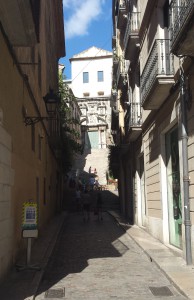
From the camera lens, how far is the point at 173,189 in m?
13.0

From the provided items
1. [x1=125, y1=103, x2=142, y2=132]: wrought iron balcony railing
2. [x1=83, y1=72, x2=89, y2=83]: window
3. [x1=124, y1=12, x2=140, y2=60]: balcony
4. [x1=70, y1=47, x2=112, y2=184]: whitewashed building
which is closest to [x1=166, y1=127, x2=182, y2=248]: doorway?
[x1=125, y1=103, x2=142, y2=132]: wrought iron balcony railing

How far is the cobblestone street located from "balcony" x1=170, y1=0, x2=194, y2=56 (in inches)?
173

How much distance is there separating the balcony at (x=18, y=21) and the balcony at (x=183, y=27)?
109 inches

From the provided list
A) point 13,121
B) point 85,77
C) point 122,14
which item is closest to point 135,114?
point 122,14

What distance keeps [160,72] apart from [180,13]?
2.60 meters

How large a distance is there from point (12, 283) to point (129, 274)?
99.8 inches

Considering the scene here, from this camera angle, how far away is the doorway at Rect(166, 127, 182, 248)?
40.7ft

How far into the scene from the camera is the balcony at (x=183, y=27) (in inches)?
316

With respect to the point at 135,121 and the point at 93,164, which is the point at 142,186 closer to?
the point at 135,121

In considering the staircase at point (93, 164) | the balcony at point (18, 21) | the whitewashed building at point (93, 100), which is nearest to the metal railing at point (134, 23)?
the balcony at point (18, 21)

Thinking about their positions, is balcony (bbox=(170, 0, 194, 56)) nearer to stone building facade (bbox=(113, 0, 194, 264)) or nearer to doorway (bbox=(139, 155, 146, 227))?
stone building facade (bbox=(113, 0, 194, 264))

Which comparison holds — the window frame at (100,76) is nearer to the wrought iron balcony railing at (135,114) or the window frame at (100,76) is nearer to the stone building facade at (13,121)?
the wrought iron balcony railing at (135,114)

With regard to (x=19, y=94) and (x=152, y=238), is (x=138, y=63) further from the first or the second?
(x=19, y=94)

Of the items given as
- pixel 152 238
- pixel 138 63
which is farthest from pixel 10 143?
pixel 138 63
